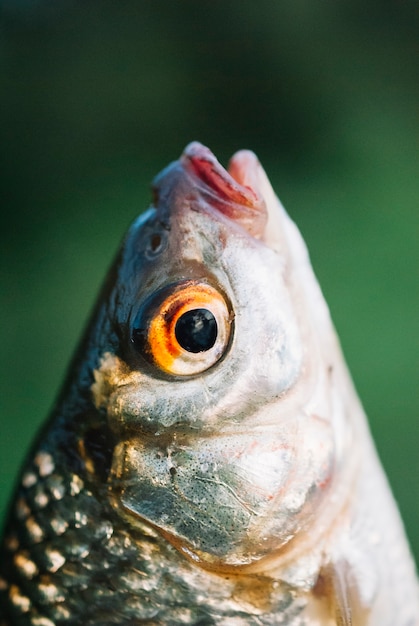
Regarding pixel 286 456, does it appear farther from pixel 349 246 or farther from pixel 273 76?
pixel 273 76

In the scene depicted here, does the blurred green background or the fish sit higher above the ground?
the blurred green background

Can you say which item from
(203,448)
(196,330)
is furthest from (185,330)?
(203,448)

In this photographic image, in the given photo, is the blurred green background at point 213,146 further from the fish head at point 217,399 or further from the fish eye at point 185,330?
the fish eye at point 185,330

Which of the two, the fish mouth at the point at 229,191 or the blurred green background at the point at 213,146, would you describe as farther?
the blurred green background at the point at 213,146

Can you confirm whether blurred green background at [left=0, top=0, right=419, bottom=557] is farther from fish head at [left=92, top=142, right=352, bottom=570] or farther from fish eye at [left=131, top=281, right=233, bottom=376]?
fish eye at [left=131, top=281, right=233, bottom=376]

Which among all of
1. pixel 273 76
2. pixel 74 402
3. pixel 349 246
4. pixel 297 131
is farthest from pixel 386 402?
pixel 273 76

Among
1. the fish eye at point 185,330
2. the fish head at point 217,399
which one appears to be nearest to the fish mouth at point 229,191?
the fish head at point 217,399

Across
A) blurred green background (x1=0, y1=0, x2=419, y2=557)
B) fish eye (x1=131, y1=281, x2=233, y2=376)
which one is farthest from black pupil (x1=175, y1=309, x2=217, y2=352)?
blurred green background (x1=0, y1=0, x2=419, y2=557)

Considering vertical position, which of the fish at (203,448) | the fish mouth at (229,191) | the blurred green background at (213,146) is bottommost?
the fish at (203,448)

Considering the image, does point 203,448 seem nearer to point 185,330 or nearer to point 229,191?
point 185,330
